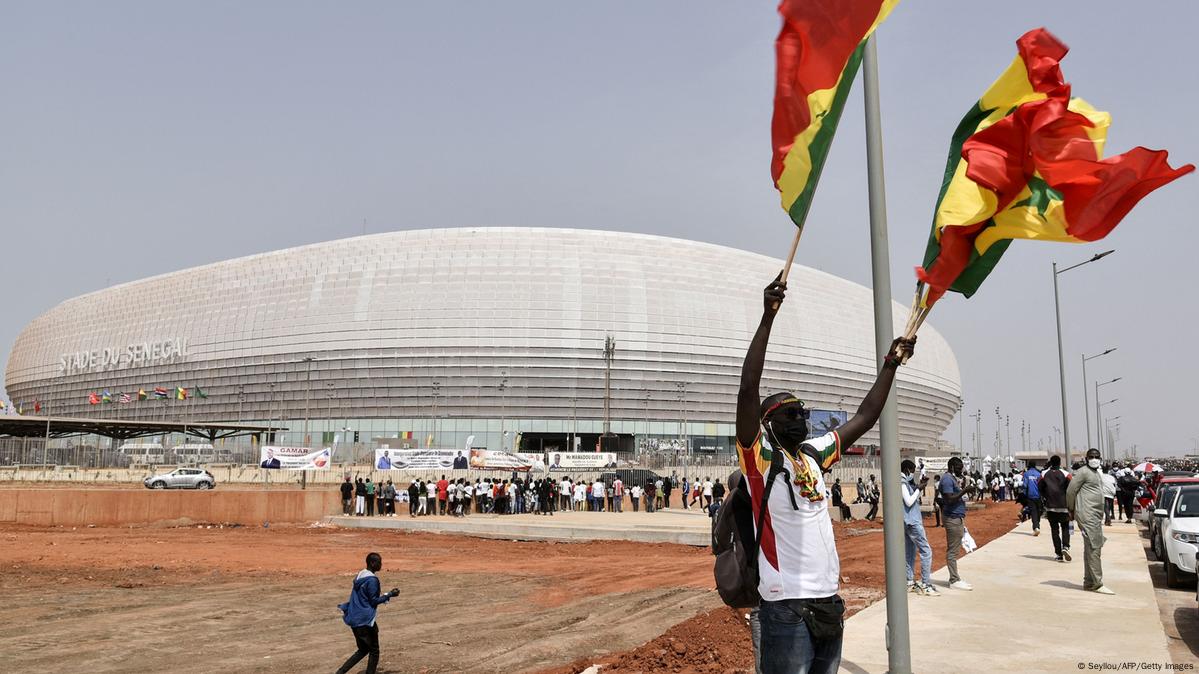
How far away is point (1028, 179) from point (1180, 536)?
9.61 meters

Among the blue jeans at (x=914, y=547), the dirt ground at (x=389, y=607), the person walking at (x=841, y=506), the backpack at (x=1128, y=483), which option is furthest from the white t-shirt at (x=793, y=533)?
the person walking at (x=841, y=506)

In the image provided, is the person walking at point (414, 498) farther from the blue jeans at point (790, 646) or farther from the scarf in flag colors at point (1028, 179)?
the blue jeans at point (790, 646)

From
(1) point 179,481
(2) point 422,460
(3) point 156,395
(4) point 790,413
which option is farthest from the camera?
(3) point 156,395

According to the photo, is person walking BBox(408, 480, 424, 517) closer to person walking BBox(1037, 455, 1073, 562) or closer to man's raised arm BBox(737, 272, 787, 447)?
person walking BBox(1037, 455, 1073, 562)

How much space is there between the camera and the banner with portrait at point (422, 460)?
42.6 metres

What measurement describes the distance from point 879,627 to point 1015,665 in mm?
1411

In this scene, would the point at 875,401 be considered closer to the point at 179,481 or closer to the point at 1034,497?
the point at 1034,497

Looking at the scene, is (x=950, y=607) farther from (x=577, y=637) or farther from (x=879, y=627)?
(x=577, y=637)

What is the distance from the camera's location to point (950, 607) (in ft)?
29.8

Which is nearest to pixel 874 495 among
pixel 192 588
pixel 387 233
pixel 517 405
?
pixel 192 588

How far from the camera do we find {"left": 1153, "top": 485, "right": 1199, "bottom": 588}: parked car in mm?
11781

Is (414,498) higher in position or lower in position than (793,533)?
lower

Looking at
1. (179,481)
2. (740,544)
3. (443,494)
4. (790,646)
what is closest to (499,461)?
(443,494)

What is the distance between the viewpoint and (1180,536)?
12.0 m
